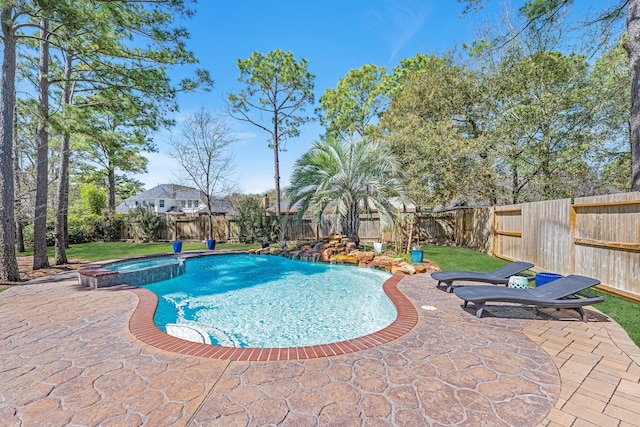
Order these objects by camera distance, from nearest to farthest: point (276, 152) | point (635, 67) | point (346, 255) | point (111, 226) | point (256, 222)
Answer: point (635, 67)
point (346, 255)
point (256, 222)
point (111, 226)
point (276, 152)

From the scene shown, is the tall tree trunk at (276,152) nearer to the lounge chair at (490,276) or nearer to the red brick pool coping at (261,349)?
the lounge chair at (490,276)

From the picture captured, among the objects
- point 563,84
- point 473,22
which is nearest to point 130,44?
point 473,22

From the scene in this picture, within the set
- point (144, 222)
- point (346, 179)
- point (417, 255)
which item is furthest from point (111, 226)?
point (417, 255)

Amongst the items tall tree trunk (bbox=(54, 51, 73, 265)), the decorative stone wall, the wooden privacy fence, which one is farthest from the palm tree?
tall tree trunk (bbox=(54, 51, 73, 265))

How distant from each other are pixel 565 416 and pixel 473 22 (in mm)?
16302

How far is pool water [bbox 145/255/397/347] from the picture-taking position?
4891 millimetres

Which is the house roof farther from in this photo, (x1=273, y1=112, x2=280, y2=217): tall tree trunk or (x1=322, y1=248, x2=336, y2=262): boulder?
(x1=322, y1=248, x2=336, y2=262): boulder

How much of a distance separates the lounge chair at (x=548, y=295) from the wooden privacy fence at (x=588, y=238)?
1.53m

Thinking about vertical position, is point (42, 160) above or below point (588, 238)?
above

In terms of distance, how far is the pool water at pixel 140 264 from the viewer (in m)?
9.90

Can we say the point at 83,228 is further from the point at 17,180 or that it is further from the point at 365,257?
the point at 365,257

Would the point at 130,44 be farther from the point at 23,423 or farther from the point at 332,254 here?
the point at 23,423

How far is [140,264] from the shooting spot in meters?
11.0

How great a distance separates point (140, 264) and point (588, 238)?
1392 cm
